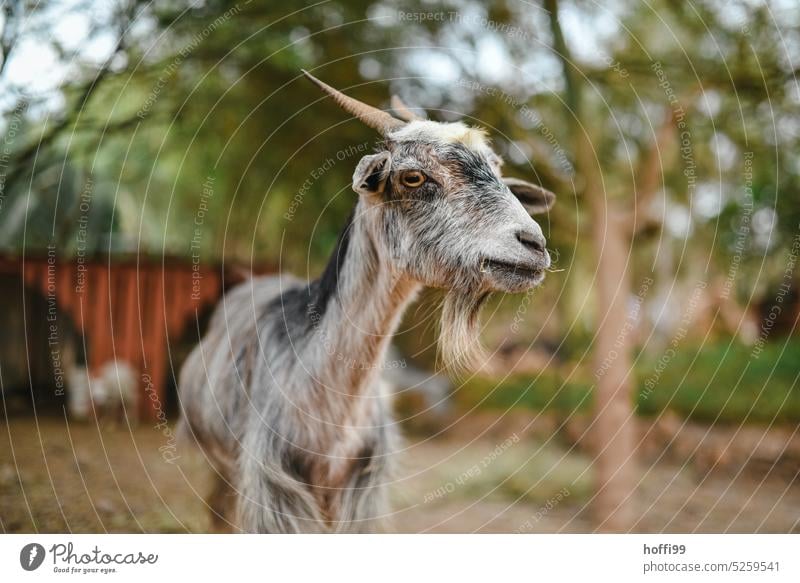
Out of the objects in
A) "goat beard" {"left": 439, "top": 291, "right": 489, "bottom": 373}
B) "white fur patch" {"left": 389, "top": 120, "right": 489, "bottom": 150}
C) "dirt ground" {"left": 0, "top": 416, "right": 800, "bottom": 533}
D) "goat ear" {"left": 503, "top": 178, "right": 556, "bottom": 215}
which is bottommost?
"dirt ground" {"left": 0, "top": 416, "right": 800, "bottom": 533}

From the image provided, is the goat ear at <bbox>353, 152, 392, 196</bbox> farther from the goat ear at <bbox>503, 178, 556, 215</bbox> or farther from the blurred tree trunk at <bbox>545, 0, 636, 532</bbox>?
the blurred tree trunk at <bbox>545, 0, 636, 532</bbox>

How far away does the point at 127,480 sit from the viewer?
5391 mm

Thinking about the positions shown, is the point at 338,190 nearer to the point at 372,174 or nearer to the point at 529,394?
the point at 372,174

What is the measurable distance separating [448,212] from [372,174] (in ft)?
1.27

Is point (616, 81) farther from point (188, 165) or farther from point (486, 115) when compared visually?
point (188, 165)

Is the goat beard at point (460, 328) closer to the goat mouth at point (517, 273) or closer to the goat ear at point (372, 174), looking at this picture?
the goat mouth at point (517, 273)

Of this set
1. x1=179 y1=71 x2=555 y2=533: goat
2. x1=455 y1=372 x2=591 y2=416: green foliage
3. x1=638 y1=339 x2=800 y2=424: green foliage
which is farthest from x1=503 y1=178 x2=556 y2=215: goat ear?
x1=455 y1=372 x2=591 y2=416: green foliage

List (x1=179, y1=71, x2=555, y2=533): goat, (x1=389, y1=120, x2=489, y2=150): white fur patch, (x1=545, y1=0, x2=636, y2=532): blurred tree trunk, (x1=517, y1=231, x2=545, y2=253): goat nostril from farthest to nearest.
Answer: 1. (x1=545, y1=0, x2=636, y2=532): blurred tree trunk
2. (x1=389, y1=120, x2=489, y2=150): white fur patch
3. (x1=179, y1=71, x2=555, y2=533): goat
4. (x1=517, y1=231, x2=545, y2=253): goat nostril

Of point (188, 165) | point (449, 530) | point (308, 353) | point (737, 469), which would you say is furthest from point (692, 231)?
point (308, 353)

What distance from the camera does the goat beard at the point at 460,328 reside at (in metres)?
3.42

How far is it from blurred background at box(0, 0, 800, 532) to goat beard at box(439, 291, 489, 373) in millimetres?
628

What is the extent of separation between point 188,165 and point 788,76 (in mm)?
5718

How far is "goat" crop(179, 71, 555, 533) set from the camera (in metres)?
3.08

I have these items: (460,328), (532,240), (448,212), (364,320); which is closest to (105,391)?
(364,320)
